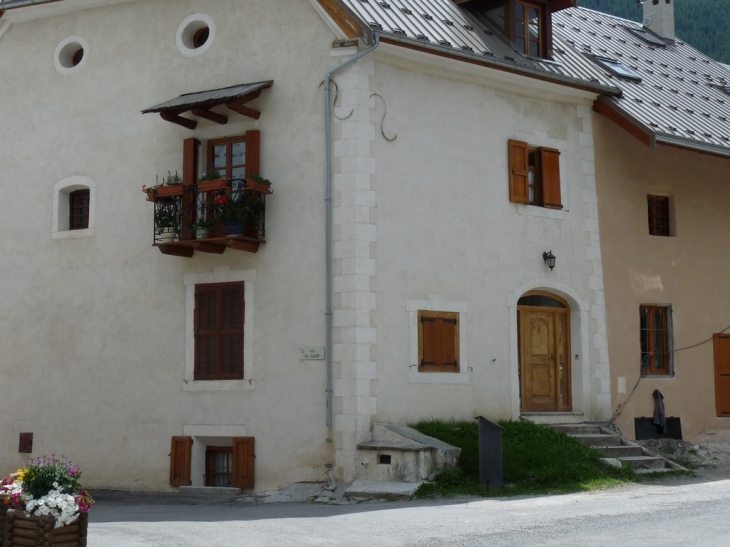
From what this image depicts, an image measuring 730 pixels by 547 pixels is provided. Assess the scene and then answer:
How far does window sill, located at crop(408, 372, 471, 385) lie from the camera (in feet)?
54.6

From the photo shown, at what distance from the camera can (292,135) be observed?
16828mm

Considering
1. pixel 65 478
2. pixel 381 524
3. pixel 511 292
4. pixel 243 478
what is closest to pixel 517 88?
pixel 511 292

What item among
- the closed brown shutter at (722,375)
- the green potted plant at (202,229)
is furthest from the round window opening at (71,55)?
the closed brown shutter at (722,375)

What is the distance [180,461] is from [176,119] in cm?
510

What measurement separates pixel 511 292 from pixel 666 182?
15.0 feet

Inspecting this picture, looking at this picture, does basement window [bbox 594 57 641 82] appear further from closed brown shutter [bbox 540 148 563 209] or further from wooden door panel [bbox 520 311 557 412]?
wooden door panel [bbox 520 311 557 412]

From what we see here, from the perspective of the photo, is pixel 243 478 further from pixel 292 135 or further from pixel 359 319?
pixel 292 135

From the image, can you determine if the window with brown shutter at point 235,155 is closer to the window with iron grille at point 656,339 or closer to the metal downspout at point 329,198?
the metal downspout at point 329,198

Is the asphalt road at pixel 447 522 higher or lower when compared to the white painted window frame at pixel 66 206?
lower

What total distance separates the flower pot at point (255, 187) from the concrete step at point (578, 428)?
5730 mm

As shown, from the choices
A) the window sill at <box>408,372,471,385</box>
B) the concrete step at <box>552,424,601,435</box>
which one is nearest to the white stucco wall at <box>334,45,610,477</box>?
the window sill at <box>408,372,471,385</box>

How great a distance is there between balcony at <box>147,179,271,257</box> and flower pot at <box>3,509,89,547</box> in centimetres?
721

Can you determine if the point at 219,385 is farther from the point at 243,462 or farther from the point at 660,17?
the point at 660,17

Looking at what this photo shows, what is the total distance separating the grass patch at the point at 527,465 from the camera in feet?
48.6
